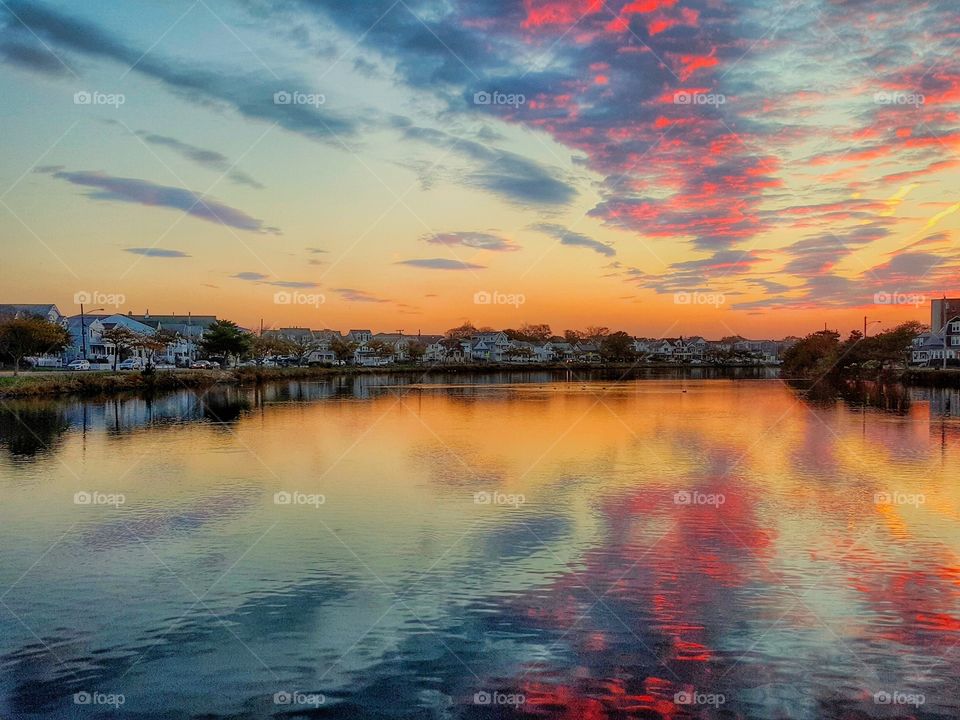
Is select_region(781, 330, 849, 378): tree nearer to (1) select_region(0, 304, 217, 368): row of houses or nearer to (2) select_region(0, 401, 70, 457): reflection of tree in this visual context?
(1) select_region(0, 304, 217, 368): row of houses

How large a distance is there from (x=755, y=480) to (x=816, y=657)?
16.1 metres

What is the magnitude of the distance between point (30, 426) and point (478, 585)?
127 ft

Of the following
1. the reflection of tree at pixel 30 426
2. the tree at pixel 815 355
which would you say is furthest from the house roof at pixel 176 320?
the tree at pixel 815 355

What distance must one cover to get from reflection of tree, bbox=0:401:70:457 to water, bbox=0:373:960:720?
2526 millimetres

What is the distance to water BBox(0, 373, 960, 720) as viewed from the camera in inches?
396

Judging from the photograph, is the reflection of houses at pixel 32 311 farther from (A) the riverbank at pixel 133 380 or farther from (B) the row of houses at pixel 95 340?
(A) the riverbank at pixel 133 380

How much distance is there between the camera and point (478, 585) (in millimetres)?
14352

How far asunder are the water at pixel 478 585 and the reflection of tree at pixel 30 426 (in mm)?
2526

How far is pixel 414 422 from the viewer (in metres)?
47.5

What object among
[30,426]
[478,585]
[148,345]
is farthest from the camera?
[148,345]

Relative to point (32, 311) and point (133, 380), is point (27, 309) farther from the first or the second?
point (133, 380)

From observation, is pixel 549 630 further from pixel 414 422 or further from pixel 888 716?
pixel 414 422

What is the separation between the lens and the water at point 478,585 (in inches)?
396

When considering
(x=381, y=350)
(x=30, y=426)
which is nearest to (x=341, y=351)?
(x=381, y=350)
